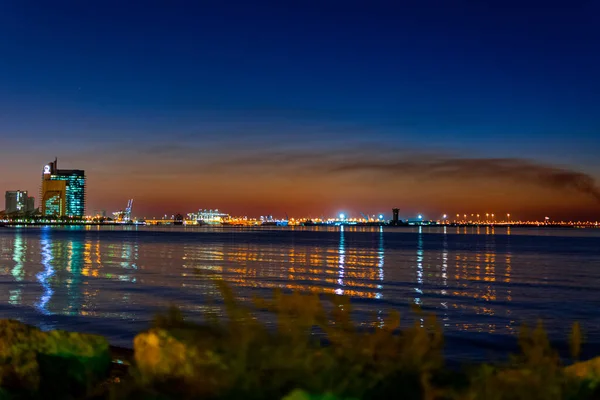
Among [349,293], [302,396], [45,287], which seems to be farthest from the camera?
[45,287]

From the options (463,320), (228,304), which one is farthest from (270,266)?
(228,304)

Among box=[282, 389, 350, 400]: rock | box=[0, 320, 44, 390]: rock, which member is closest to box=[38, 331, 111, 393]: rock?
box=[0, 320, 44, 390]: rock

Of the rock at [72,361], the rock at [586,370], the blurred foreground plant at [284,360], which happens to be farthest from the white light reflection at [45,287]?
the rock at [586,370]

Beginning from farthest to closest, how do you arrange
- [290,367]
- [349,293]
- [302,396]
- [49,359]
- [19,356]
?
[349,293] → [49,359] → [19,356] → [290,367] → [302,396]

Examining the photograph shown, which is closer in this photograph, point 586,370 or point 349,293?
point 586,370

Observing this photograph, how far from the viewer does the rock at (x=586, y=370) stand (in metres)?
4.84

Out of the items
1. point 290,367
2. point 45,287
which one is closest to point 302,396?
point 290,367

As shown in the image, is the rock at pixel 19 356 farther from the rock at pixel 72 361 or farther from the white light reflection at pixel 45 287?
the white light reflection at pixel 45 287

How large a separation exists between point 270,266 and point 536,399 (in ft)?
115

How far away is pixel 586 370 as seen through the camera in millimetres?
4918

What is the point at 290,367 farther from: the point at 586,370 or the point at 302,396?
the point at 586,370

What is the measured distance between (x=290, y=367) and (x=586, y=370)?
244cm

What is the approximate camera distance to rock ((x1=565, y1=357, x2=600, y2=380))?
4.84 metres

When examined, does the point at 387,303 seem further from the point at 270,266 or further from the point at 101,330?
the point at 270,266
